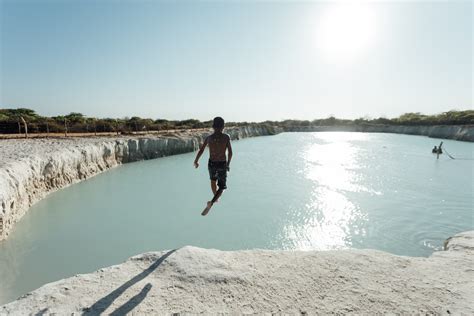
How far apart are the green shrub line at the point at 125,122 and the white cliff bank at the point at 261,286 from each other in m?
28.2

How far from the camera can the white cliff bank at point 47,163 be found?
9945 millimetres

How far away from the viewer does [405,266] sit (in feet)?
16.5

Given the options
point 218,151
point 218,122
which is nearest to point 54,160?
point 218,151

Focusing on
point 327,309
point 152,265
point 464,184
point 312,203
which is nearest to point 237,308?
point 327,309

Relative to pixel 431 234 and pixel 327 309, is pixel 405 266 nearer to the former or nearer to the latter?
pixel 327 309

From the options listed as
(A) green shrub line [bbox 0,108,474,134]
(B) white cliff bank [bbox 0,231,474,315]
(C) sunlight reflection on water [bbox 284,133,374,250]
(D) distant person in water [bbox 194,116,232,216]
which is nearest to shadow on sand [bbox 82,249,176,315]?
(B) white cliff bank [bbox 0,231,474,315]

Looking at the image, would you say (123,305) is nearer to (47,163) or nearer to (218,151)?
(218,151)

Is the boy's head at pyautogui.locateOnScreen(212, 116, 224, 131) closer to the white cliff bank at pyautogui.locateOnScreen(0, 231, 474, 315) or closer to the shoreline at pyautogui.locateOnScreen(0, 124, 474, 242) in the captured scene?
the white cliff bank at pyautogui.locateOnScreen(0, 231, 474, 315)

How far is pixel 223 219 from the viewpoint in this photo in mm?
11945

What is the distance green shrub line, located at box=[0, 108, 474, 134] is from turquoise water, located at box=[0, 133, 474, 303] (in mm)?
15774

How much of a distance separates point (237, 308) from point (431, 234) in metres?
11.0

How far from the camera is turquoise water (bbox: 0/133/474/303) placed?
8438 mm

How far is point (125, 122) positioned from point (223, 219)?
4103cm

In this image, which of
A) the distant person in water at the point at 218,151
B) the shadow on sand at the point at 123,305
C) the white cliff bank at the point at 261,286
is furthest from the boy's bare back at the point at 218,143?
the shadow on sand at the point at 123,305
